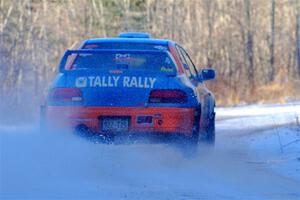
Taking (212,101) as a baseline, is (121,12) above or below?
below

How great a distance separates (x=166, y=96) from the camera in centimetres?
1219

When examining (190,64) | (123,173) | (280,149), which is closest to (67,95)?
(123,173)

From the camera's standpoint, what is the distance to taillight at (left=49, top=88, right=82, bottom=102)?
12.2 meters

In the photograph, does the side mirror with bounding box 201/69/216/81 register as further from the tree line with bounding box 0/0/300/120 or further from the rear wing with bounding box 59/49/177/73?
the tree line with bounding box 0/0/300/120

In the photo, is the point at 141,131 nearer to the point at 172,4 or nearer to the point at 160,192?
the point at 160,192

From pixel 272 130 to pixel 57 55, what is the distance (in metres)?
22.8

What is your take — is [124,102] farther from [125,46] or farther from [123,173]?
[125,46]

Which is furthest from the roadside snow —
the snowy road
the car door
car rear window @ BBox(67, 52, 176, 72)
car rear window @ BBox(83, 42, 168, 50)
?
car rear window @ BBox(83, 42, 168, 50)

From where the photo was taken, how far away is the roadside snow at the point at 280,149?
12.4 meters

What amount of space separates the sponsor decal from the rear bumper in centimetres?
28

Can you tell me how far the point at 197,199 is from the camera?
9.07 metres

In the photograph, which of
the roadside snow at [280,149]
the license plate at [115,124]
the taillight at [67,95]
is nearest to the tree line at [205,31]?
the roadside snow at [280,149]

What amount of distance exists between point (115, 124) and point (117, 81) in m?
0.53

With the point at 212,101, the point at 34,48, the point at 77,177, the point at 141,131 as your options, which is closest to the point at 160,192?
the point at 77,177
